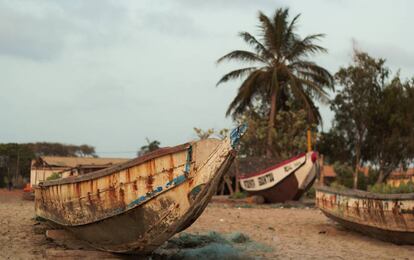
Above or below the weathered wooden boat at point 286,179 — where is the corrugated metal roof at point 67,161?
above

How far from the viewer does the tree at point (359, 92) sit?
94.2 feet

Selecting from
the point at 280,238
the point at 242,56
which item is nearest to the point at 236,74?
the point at 242,56

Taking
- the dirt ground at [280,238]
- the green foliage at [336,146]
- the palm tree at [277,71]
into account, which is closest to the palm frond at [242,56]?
the palm tree at [277,71]

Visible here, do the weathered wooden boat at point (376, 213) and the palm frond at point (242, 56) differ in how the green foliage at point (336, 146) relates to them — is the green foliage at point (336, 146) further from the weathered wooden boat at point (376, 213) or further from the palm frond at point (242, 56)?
the weathered wooden boat at point (376, 213)

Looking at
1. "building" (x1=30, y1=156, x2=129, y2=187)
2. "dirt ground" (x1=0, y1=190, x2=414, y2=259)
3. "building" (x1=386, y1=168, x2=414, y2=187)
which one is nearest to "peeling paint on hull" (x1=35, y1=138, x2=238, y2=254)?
→ "dirt ground" (x1=0, y1=190, x2=414, y2=259)

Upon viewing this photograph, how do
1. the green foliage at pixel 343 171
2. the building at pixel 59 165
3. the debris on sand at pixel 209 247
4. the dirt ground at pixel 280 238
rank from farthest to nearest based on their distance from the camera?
the green foliage at pixel 343 171
the building at pixel 59 165
the dirt ground at pixel 280 238
the debris on sand at pixel 209 247

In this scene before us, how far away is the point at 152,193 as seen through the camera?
613cm

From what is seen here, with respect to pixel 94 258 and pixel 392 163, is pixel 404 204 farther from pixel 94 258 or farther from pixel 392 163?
pixel 392 163

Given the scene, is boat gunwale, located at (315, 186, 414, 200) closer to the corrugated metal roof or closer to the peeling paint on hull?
the peeling paint on hull

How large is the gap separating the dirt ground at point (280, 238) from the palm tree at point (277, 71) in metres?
13.0

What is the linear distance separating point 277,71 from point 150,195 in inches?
820

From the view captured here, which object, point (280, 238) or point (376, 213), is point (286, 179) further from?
point (376, 213)

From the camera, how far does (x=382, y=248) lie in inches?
355

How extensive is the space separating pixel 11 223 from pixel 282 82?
61.4ft
